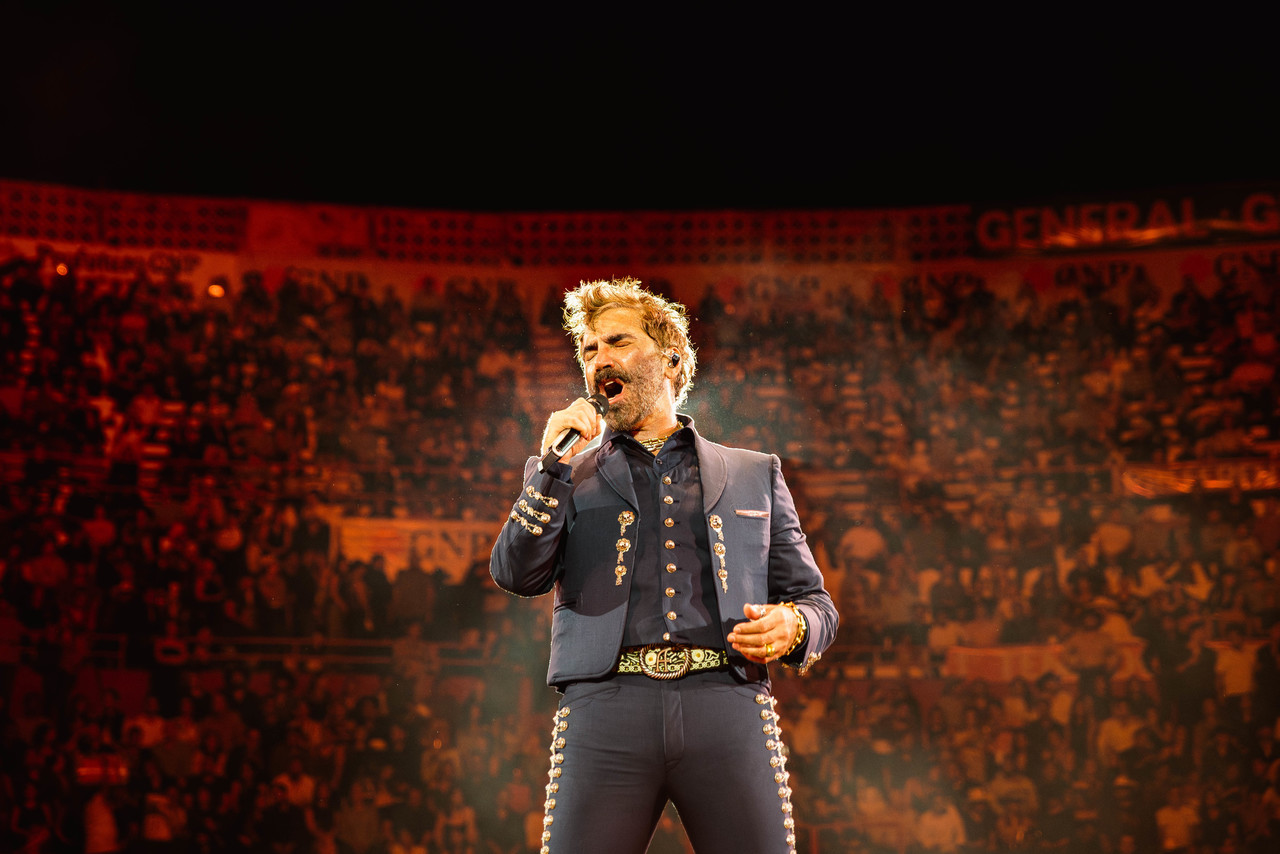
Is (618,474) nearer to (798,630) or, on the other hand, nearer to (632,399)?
(632,399)

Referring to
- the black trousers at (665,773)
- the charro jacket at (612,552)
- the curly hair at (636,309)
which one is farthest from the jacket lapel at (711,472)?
the black trousers at (665,773)

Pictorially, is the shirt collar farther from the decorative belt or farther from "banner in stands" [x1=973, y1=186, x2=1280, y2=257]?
"banner in stands" [x1=973, y1=186, x2=1280, y2=257]

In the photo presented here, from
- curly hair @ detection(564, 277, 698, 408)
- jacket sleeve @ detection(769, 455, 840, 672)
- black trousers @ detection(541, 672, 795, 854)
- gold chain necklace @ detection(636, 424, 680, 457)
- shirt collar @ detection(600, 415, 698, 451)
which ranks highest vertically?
curly hair @ detection(564, 277, 698, 408)

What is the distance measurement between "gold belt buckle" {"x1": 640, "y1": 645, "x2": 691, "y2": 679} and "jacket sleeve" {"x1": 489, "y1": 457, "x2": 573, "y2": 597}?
0.75 feet

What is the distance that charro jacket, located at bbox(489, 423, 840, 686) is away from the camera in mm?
2070

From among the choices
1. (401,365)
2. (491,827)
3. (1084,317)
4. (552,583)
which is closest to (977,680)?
(1084,317)

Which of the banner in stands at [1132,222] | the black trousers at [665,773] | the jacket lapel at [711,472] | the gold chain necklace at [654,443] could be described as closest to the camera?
the black trousers at [665,773]

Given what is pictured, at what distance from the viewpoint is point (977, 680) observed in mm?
6949

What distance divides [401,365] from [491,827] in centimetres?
307

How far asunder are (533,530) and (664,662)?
0.35 meters

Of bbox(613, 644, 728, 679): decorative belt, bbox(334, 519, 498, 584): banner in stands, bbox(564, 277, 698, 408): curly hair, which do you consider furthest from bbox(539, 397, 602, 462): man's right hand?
bbox(334, 519, 498, 584): banner in stands

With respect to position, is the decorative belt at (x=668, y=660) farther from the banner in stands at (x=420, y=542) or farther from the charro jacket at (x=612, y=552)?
the banner in stands at (x=420, y=542)

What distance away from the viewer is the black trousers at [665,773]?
6.43 ft

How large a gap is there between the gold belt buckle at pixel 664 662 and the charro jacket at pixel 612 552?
2.4 inches
